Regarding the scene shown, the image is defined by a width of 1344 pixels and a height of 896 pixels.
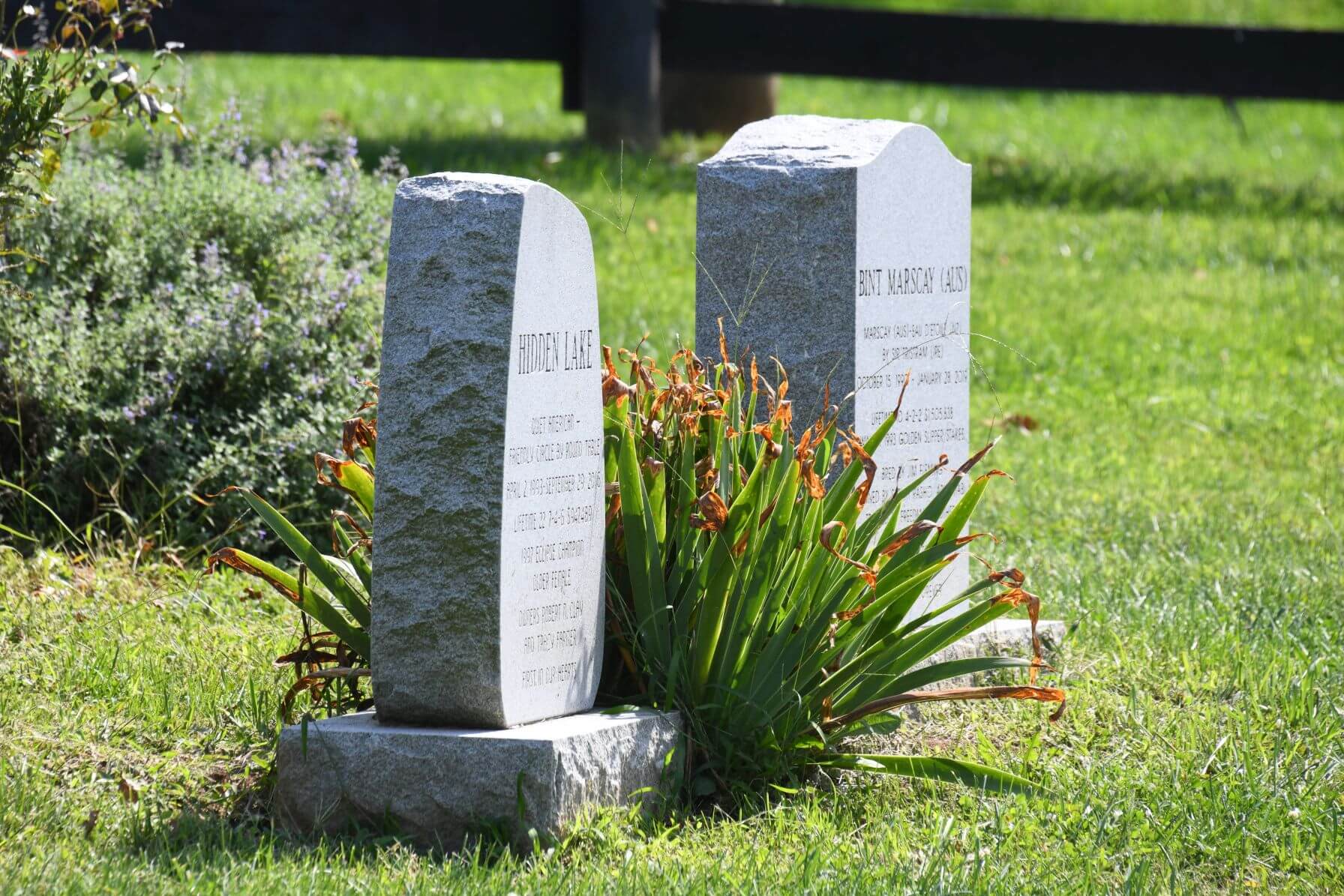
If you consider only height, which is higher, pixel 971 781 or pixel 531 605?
pixel 531 605

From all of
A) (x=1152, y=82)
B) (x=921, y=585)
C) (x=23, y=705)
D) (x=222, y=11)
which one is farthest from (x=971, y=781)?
(x=1152, y=82)

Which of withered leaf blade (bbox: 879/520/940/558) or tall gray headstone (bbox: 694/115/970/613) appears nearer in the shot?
withered leaf blade (bbox: 879/520/940/558)

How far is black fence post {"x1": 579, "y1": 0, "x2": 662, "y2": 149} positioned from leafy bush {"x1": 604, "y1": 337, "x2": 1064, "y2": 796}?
6814 millimetres

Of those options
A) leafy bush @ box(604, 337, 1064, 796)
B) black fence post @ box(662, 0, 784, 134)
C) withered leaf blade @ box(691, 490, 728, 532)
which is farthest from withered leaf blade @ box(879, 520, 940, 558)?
black fence post @ box(662, 0, 784, 134)

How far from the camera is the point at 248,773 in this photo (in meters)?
3.58

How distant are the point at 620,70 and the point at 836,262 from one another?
6.57 m

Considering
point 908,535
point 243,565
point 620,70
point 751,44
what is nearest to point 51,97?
point 243,565

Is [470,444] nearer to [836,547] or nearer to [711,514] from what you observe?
[711,514]

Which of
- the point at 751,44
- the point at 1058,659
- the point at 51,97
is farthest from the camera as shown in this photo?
the point at 751,44

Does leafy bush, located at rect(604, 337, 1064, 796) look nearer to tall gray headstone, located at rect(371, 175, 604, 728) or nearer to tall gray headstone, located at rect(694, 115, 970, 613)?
tall gray headstone, located at rect(371, 175, 604, 728)

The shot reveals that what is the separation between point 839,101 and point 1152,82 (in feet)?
13.3

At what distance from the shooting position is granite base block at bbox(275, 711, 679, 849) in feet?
10.6

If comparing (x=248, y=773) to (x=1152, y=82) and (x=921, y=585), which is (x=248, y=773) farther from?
(x=1152, y=82)

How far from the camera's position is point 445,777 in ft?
10.7
